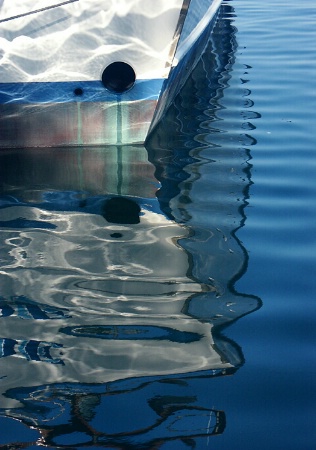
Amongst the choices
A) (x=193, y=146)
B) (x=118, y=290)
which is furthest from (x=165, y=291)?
(x=193, y=146)

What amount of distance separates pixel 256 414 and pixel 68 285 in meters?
1.20

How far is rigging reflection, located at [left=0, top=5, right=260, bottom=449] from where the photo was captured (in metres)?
2.77

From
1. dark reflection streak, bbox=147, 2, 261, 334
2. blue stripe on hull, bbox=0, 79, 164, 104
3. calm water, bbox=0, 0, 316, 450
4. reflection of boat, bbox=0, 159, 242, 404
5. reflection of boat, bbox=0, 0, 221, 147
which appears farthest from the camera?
blue stripe on hull, bbox=0, 79, 164, 104

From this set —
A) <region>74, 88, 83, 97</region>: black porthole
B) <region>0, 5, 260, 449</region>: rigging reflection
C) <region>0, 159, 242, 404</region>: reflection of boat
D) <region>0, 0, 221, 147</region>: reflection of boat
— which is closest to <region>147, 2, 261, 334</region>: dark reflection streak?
<region>0, 5, 260, 449</region>: rigging reflection

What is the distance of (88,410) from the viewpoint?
2.76 m

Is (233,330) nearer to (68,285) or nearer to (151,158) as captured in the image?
(68,285)

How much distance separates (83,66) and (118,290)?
205 centimetres

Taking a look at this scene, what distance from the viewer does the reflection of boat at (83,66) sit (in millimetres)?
5137

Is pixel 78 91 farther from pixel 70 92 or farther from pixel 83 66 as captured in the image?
pixel 83 66

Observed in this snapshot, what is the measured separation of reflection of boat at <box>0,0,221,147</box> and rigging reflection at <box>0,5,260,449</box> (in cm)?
16

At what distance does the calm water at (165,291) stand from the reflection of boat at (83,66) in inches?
6.7

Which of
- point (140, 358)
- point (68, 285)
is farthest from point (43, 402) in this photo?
point (68, 285)

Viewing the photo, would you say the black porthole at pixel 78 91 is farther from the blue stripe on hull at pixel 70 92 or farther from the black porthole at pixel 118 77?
the black porthole at pixel 118 77

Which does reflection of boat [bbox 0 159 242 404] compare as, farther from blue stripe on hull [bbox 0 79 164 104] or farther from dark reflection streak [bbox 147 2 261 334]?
blue stripe on hull [bbox 0 79 164 104]
